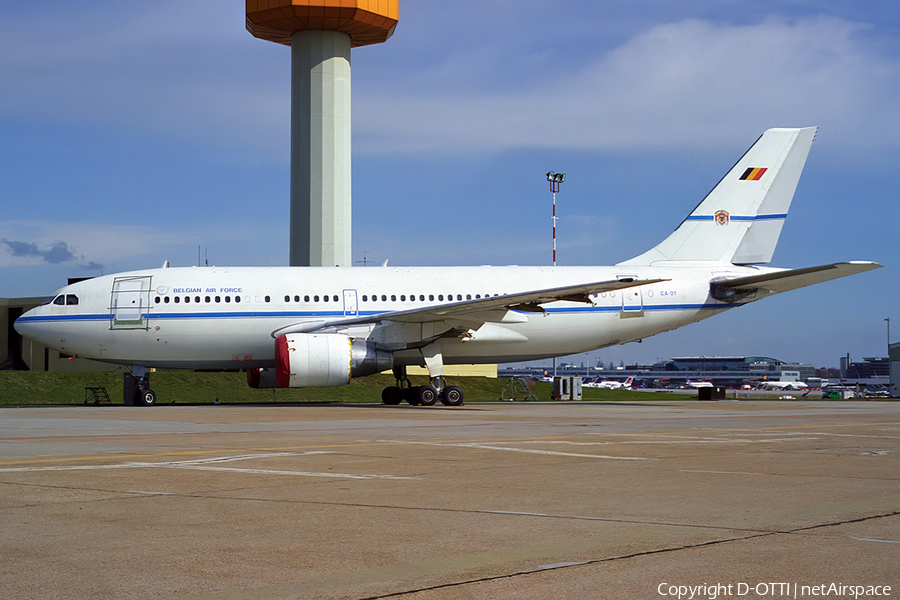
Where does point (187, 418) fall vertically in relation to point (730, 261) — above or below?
below

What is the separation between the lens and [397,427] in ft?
46.6

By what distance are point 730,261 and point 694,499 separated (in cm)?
2432

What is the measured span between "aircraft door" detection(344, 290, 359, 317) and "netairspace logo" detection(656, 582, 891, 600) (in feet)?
73.1

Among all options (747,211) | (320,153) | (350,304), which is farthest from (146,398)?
(320,153)

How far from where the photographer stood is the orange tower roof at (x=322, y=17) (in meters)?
47.7

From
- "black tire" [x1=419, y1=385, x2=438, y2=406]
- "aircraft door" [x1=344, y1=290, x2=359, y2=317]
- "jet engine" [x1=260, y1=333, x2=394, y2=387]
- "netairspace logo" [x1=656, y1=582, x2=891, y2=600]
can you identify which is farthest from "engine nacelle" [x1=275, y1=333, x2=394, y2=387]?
"netairspace logo" [x1=656, y1=582, x2=891, y2=600]

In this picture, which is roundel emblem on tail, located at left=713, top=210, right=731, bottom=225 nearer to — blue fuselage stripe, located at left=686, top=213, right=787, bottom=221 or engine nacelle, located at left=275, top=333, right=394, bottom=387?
blue fuselage stripe, located at left=686, top=213, right=787, bottom=221

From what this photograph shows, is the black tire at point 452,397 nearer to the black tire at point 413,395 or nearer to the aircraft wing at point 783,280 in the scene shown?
the black tire at point 413,395

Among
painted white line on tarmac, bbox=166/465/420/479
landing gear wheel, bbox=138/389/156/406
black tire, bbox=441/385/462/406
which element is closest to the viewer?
painted white line on tarmac, bbox=166/465/420/479

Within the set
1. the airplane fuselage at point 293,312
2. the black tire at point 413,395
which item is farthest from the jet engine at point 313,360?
the black tire at point 413,395

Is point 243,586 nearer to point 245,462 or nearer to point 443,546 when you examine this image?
point 443,546

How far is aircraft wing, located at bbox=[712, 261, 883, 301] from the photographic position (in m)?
24.2

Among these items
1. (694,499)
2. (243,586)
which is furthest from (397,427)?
(243,586)

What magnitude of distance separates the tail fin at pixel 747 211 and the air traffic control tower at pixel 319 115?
22.8 meters
